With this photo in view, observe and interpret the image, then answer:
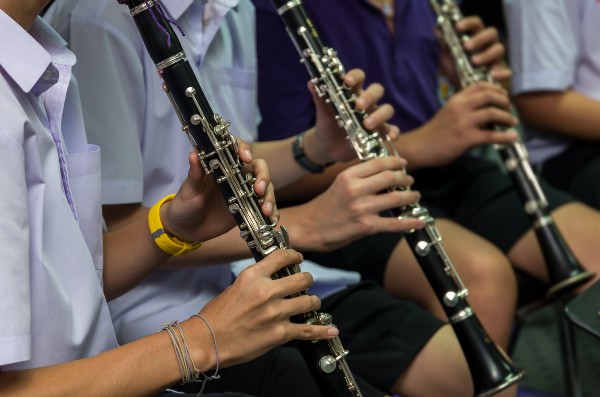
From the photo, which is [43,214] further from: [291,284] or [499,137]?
[499,137]

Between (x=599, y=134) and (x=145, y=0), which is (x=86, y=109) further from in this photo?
(x=599, y=134)

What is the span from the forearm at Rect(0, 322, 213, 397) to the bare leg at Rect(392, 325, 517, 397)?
48 cm

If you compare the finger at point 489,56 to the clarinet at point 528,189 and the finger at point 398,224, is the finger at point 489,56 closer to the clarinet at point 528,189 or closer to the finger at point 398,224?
the clarinet at point 528,189

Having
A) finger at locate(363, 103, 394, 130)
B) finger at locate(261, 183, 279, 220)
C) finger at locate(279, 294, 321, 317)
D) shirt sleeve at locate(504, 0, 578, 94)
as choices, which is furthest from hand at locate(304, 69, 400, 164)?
shirt sleeve at locate(504, 0, 578, 94)

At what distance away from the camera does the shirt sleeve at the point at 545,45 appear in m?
1.94

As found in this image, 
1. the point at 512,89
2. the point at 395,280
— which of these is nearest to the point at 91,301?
the point at 395,280

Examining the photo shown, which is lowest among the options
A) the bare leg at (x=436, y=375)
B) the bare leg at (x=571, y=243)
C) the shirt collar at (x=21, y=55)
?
the bare leg at (x=436, y=375)

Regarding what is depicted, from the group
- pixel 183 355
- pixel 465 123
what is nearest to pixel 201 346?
pixel 183 355

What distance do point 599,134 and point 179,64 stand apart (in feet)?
3.97

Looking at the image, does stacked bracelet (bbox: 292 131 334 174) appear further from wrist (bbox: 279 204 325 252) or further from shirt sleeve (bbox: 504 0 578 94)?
shirt sleeve (bbox: 504 0 578 94)

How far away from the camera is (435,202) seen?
182 cm

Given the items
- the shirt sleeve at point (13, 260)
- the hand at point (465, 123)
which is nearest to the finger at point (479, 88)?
the hand at point (465, 123)

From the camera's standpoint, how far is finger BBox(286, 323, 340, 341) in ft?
3.14

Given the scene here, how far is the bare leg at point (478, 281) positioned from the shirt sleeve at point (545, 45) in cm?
54
